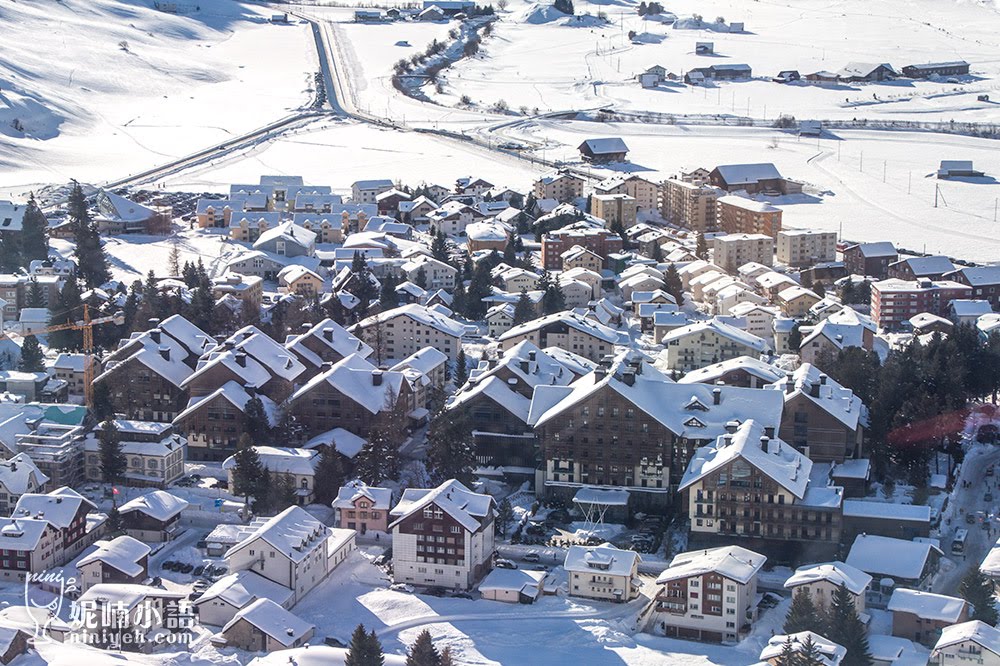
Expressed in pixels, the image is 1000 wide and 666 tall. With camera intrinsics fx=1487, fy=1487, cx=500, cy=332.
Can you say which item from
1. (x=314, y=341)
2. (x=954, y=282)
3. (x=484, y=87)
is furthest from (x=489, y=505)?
(x=484, y=87)

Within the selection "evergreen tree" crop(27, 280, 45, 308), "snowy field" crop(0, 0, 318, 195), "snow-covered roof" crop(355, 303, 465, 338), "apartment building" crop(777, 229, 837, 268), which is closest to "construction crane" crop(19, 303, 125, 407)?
"evergreen tree" crop(27, 280, 45, 308)

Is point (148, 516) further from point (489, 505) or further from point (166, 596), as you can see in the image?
point (489, 505)

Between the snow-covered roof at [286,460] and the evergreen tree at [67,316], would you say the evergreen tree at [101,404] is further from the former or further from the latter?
the evergreen tree at [67,316]

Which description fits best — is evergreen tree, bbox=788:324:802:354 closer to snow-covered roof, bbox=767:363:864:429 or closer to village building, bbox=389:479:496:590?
snow-covered roof, bbox=767:363:864:429

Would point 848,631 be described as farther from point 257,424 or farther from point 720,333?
point 720,333

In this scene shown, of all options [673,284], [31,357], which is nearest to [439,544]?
[31,357]

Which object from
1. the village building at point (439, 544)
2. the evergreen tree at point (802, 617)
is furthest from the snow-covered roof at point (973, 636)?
the village building at point (439, 544)
